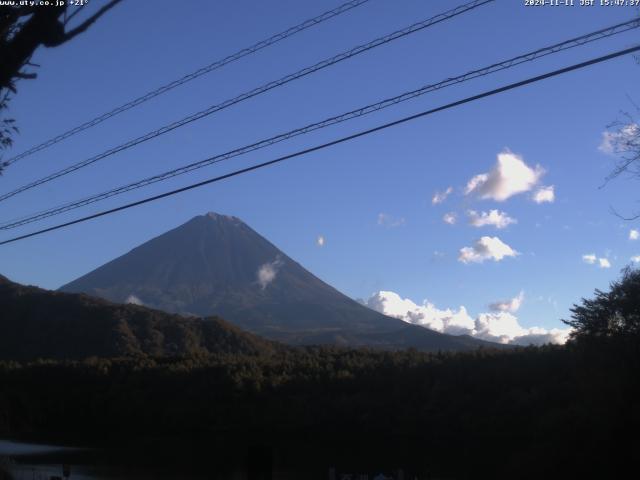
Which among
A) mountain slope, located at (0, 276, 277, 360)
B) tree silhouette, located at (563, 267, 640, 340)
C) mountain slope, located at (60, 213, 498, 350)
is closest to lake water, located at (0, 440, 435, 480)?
tree silhouette, located at (563, 267, 640, 340)

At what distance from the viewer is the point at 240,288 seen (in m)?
132

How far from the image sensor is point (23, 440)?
36188 millimetres

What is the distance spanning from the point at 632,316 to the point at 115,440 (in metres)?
24.8

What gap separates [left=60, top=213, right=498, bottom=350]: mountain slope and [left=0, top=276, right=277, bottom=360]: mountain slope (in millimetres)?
26018

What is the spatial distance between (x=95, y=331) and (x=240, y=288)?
7501cm

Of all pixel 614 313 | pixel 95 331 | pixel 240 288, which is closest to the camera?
pixel 614 313

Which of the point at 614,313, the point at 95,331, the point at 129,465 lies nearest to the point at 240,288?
the point at 95,331

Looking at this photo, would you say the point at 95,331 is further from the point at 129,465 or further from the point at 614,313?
the point at 614,313

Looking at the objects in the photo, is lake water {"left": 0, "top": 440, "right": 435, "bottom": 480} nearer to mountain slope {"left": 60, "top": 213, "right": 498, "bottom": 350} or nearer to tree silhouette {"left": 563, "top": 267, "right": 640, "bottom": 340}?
tree silhouette {"left": 563, "top": 267, "right": 640, "bottom": 340}

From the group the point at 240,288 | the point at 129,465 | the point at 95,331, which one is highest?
the point at 240,288

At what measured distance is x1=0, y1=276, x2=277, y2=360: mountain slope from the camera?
184ft

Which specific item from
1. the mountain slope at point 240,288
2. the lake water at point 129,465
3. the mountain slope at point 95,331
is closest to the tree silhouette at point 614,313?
the lake water at point 129,465

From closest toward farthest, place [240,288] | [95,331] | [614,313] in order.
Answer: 1. [614,313]
2. [95,331]
3. [240,288]

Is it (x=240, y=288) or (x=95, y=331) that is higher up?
(x=240, y=288)
